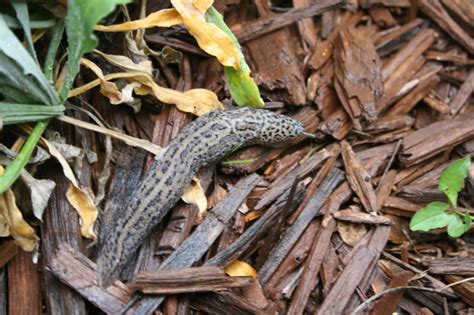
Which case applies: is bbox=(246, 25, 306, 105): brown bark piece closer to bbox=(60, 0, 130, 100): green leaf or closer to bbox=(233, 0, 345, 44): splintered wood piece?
bbox=(233, 0, 345, 44): splintered wood piece

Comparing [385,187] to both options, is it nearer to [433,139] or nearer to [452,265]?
[433,139]

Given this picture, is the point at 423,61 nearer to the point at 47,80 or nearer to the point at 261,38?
the point at 261,38

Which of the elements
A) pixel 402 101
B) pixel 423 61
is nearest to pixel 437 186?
pixel 402 101

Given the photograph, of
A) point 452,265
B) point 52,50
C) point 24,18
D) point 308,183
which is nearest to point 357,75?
point 308,183

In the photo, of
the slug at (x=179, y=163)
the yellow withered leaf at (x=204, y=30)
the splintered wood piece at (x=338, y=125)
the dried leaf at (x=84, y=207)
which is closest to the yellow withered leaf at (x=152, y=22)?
the yellow withered leaf at (x=204, y=30)

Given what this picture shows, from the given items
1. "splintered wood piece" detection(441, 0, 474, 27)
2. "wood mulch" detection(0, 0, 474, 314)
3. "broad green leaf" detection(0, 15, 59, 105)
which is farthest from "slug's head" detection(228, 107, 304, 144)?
"splintered wood piece" detection(441, 0, 474, 27)
